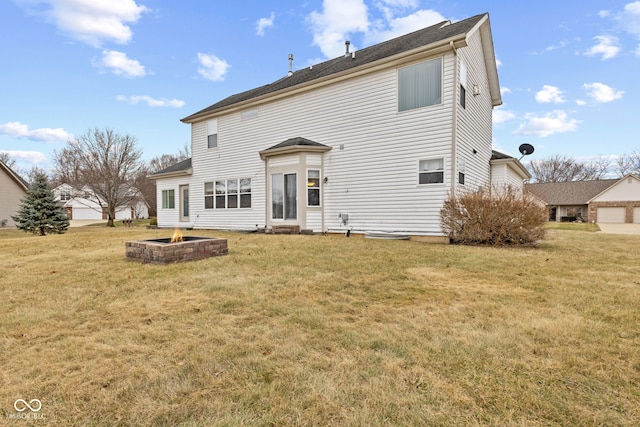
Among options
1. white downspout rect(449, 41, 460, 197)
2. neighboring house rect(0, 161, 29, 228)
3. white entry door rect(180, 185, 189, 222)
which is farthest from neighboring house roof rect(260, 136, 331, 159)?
neighboring house rect(0, 161, 29, 228)

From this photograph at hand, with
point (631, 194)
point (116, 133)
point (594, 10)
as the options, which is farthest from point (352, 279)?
point (631, 194)

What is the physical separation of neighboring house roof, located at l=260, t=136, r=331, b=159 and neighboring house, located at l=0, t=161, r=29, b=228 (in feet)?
72.0

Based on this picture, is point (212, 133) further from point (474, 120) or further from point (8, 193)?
point (8, 193)

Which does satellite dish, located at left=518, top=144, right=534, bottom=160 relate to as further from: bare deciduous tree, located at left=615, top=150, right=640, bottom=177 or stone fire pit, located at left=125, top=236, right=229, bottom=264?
bare deciduous tree, located at left=615, top=150, right=640, bottom=177

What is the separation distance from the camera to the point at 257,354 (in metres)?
2.58

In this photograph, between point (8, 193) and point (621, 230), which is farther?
point (8, 193)

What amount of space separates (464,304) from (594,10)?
52.6 feet

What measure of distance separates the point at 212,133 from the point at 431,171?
37.6 feet

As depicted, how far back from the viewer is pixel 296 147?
12.0m

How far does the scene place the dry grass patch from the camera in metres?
1.90

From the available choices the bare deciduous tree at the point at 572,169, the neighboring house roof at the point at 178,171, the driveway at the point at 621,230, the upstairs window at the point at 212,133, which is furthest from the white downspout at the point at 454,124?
the bare deciduous tree at the point at 572,169

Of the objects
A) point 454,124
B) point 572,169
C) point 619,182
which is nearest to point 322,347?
point 454,124

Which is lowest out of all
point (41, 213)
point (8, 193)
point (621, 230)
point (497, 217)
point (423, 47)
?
point (621, 230)

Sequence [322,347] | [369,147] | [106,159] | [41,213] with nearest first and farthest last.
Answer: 1. [322,347]
2. [369,147]
3. [41,213]
4. [106,159]
